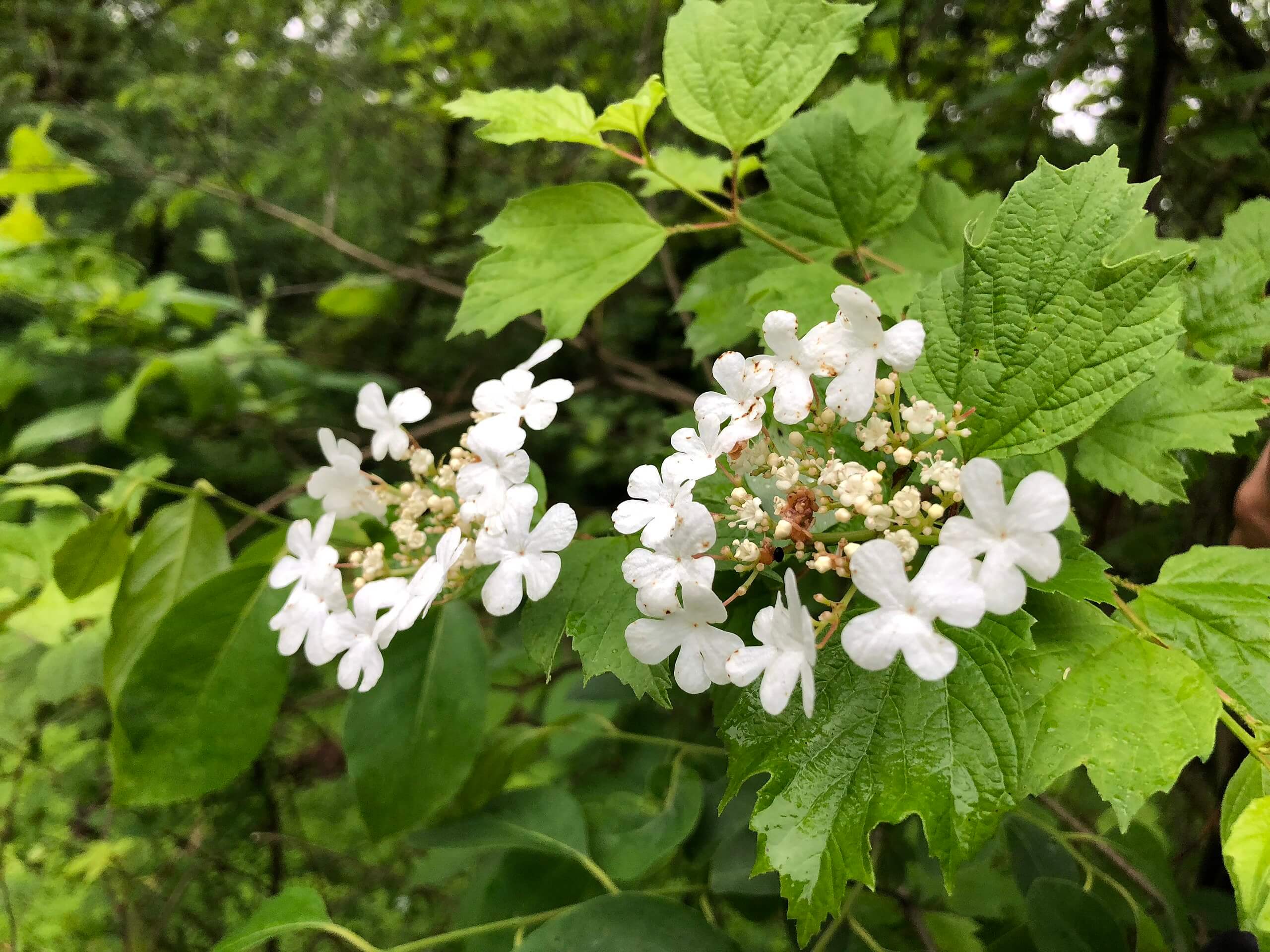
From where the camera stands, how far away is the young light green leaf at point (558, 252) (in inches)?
30.5

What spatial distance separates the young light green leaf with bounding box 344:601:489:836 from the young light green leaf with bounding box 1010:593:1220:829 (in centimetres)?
Answer: 65

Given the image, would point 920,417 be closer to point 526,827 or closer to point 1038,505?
point 1038,505

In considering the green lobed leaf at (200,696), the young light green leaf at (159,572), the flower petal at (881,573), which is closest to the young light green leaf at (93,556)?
the young light green leaf at (159,572)

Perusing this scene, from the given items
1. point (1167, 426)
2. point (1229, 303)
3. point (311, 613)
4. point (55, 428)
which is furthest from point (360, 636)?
point (55, 428)

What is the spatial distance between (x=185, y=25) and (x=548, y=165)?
4.45ft

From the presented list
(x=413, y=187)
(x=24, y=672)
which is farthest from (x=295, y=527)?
(x=413, y=187)

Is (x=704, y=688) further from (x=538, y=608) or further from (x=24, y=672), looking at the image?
(x=24, y=672)

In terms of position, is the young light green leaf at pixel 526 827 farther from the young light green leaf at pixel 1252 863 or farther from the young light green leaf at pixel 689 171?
the young light green leaf at pixel 689 171

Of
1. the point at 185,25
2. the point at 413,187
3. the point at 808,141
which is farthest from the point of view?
the point at 413,187

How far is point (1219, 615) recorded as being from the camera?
54 centimetres

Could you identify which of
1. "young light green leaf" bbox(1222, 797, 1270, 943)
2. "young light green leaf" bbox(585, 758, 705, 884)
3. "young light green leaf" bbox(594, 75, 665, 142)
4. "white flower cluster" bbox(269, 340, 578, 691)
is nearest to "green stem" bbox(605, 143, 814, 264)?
"young light green leaf" bbox(594, 75, 665, 142)

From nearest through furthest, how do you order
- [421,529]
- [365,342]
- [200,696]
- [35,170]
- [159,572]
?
1. [421,529]
2. [200,696]
3. [159,572]
4. [35,170]
5. [365,342]

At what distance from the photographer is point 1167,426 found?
2.19 feet

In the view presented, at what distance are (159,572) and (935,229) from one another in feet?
3.66
